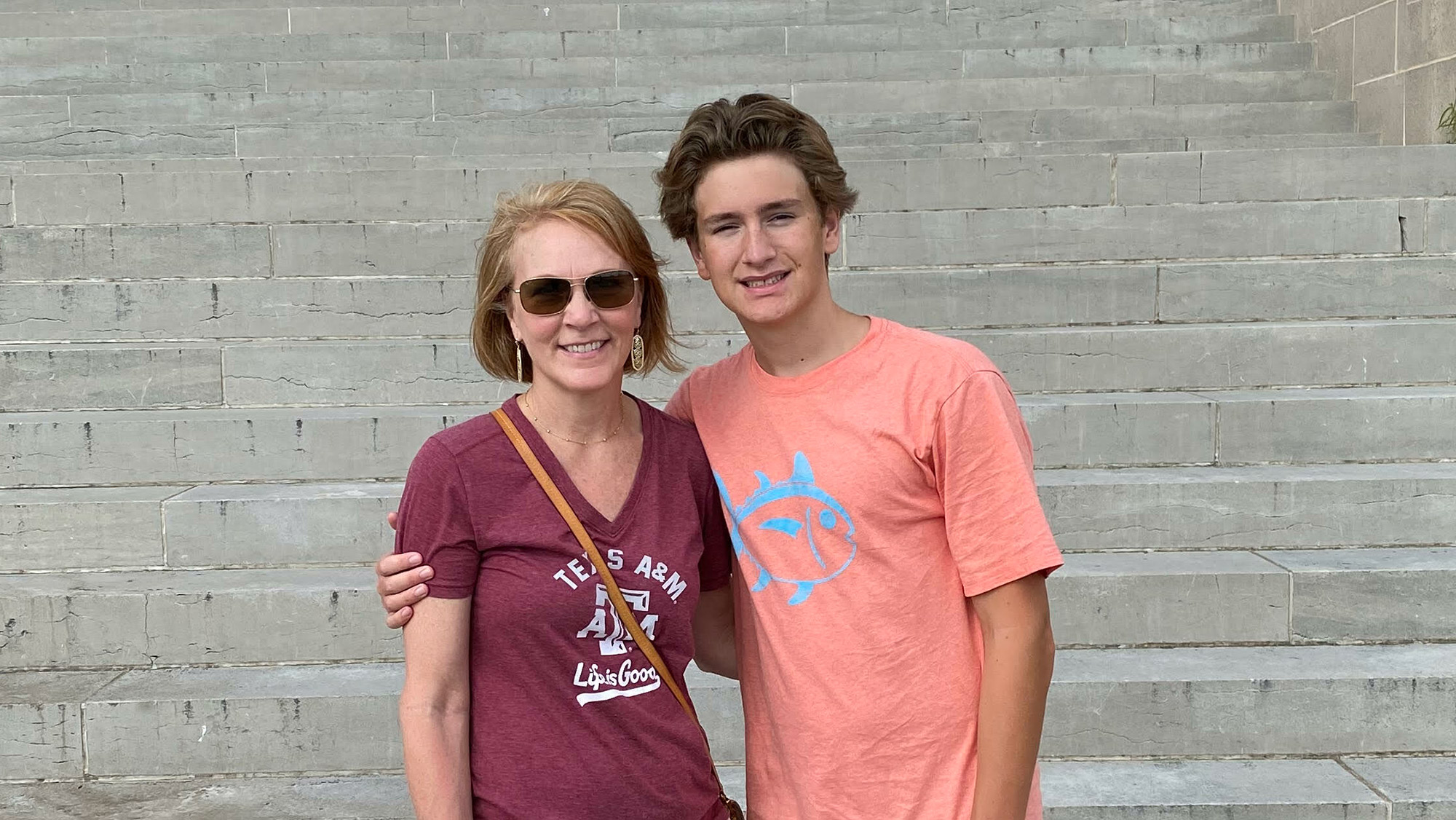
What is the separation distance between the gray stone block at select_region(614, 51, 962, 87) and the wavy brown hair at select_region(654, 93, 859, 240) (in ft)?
21.1

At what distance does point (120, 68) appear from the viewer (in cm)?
797

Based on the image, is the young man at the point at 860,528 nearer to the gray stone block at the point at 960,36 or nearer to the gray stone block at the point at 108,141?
the gray stone block at the point at 108,141

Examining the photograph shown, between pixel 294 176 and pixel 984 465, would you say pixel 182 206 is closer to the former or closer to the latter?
pixel 294 176

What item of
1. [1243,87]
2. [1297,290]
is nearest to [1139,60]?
[1243,87]

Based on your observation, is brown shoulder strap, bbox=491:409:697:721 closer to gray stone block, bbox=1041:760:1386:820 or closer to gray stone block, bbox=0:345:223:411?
gray stone block, bbox=1041:760:1386:820

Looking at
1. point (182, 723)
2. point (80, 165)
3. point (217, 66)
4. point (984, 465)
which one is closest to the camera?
point (984, 465)

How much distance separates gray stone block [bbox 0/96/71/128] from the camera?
7.45 m

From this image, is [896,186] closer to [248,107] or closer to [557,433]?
[248,107]

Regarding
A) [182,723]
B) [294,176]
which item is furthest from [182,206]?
[182,723]

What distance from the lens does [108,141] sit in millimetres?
7395

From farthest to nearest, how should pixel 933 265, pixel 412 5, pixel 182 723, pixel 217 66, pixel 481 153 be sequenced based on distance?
pixel 412 5
pixel 217 66
pixel 481 153
pixel 933 265
pixel 182 723

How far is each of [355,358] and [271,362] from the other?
0.34m

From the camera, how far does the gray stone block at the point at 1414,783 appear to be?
328 centimetres

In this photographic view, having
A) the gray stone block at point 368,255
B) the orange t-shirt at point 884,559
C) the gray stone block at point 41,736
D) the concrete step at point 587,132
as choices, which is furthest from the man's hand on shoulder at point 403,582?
the concrete step at point 587,132
